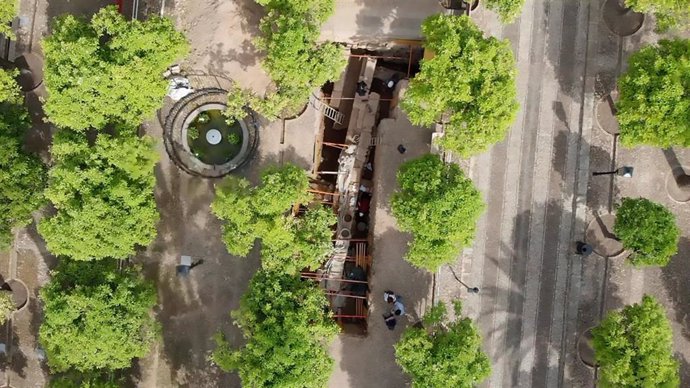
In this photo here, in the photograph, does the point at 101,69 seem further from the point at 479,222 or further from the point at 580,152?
the point at 580,152

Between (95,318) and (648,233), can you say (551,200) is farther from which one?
(95,318)

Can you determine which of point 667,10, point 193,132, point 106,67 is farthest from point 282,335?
point 667,10

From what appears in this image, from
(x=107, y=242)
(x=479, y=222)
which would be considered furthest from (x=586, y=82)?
(x=107, y=242)

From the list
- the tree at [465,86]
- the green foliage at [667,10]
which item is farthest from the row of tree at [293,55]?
the green foliage at [667,10]

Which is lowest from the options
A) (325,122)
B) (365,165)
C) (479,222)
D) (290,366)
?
(290,366)

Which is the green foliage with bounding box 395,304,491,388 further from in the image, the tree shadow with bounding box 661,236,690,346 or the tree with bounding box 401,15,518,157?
the tree shadow with bounding box 661,236,690,346
